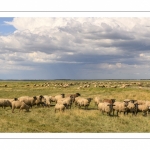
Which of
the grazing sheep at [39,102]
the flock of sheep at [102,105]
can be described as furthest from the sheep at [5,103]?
the grazing sheep at [39,102]

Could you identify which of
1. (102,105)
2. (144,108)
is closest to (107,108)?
(102,105)

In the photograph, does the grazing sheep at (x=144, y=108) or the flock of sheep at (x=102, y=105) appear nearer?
the flock of sheep at (x=102, y=105)

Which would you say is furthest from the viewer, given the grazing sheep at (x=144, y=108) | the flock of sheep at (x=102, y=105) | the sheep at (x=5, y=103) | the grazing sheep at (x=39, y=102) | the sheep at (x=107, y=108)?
the grazing sheep at (x=39, y=102)

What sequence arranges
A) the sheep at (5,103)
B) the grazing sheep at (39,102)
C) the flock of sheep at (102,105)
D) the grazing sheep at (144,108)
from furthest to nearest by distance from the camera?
the grazing sheep at (39,102)
the sheep at (5,103)
the grazing sheep at (144,108)
the flock of sheep at (102,105)

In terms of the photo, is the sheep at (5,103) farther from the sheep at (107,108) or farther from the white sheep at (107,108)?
the sheep at (107,108)

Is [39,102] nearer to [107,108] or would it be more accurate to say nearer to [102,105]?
[102,105]

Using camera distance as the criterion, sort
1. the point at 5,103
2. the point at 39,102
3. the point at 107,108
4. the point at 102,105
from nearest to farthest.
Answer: the point at 107,108 → the point at 102,105 → the point at 5,103 → the point at 39,102

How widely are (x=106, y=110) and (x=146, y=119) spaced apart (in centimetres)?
345

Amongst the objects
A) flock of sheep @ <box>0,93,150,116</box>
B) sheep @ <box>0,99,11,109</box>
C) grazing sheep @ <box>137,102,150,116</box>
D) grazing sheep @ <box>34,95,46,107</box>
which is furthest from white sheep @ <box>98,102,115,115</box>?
sheep @ <box>0,99,11,109</box>
